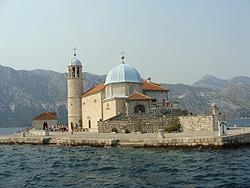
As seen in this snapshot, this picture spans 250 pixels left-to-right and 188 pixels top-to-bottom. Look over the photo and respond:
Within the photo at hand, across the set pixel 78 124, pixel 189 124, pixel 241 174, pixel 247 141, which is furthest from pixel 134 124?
pixel 78 124

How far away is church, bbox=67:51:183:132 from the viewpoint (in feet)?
109

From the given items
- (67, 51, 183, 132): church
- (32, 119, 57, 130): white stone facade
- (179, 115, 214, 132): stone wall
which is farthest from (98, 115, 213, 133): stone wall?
(32, 119, 57, 130): white stone facade

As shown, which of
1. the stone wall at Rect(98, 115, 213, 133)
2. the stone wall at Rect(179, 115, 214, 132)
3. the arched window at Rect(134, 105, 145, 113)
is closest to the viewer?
the stone wall at Rect(179, 115, 214, 132)

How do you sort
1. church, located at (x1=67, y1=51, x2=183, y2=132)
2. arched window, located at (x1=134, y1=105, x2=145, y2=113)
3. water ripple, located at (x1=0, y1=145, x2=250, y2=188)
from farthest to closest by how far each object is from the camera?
arched window, located at (x1=134, y1=105, x2=145, y2=113) → church, located at (x1=67, y1=51, x2=183, y2=132) → water ripple, located at (x1=0, y1=145, x2=250, y2=188)

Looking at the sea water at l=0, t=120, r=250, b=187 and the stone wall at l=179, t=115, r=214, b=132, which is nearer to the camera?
the sea water at l=0, t=120, r=250, b=187

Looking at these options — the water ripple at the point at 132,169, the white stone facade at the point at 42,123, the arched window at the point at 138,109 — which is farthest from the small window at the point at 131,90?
the white stone facade at the point at 42,123

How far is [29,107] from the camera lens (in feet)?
620

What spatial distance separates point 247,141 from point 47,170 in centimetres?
1332

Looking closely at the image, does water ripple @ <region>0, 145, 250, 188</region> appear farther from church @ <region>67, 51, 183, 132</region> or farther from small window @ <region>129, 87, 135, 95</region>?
small window @ <region>129, 87, 135, 95</region>

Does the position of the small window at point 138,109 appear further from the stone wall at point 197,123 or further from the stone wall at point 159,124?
the stone wall at point 197,123

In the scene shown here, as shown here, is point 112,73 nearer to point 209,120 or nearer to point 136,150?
point 209,120

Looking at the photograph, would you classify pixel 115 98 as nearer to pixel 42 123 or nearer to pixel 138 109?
pixel 138 109

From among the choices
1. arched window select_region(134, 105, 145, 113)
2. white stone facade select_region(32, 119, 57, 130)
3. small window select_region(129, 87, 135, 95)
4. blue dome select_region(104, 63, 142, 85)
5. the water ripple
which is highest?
blue dome select_region(104, 63, 142, 85)

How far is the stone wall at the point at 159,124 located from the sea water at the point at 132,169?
246 inches
